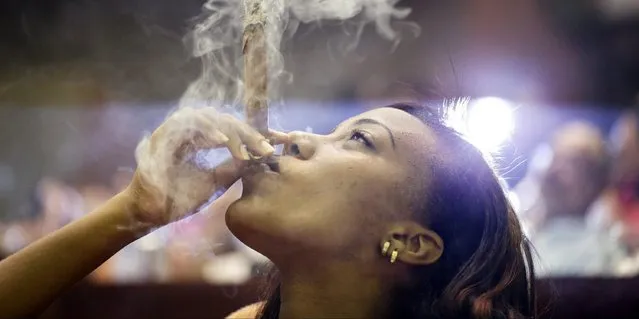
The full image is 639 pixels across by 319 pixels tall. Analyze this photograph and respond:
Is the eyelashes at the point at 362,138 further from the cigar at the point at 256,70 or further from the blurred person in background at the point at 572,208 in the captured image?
the blurred person in background at the point at 572,208

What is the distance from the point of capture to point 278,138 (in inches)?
45.3

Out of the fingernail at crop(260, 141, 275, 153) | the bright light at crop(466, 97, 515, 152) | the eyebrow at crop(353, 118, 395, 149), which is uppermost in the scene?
the eyebrow at crop(353, 118, 395, 149)

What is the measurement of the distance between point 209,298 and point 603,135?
160 cm

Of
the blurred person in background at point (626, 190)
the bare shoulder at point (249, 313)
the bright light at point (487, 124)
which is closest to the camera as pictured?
the bright light at point (487, 124)

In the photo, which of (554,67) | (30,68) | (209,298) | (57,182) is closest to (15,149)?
(57,182)

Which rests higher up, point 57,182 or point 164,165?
point 164,165

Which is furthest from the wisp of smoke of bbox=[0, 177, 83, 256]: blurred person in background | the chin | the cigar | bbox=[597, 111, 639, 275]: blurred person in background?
bbox=[597, 111, 639, 275]: blurred person in background

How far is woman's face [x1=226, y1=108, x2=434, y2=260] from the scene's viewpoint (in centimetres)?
109

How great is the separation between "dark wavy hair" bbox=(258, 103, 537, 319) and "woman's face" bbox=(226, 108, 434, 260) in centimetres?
4

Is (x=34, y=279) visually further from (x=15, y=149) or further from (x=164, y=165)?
(x=15, y=149)

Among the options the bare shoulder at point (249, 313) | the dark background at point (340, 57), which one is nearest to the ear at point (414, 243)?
the bare shoulder at point (249, 313)

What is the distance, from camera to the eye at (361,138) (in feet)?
3.87

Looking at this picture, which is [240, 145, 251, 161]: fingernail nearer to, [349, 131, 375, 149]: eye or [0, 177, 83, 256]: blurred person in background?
[349, 131, 375, 149]: eye

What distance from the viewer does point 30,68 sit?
249 centimetres
